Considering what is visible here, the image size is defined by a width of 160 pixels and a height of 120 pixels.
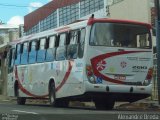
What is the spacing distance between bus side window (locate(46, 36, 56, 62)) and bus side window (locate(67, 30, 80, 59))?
1.57 metres

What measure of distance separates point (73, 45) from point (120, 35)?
6.23ft

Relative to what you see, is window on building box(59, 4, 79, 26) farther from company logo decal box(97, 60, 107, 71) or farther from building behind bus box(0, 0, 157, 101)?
company logo decal box(97, 60, 107, 71)

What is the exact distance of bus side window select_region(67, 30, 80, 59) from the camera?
20.4m

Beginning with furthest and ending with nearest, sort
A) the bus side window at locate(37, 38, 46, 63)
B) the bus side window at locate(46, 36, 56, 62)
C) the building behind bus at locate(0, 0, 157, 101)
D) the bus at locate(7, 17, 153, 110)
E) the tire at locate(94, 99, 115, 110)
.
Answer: the building behind bus at locate(0, 0, 157, 101) → the bus side window at locate(37, 38, 46, 63) → the bus side window at locate(46, 36, 56, 62) → the tire at locate(94, 99, 115, 110) → the bus at locate(7, 17, 153, 110)

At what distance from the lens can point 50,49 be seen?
22.8m

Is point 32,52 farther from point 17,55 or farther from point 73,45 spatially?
point 73,45

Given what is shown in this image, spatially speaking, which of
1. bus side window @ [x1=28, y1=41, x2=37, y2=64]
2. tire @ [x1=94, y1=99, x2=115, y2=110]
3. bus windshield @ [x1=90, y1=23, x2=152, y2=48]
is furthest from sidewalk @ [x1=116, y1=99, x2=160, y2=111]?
bus side window @ [x1=28, y1=41, x2=37, y2=64]

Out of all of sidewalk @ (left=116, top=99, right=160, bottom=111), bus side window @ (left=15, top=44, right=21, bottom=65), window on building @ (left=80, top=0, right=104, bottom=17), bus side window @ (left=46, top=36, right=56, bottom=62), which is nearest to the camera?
sidewalk @ (left=116, top=99, right=160, bottom=111)

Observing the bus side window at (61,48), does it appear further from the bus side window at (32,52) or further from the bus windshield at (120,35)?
the bus side window at (32,52)

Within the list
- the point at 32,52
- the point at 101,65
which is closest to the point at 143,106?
the point at 101,65

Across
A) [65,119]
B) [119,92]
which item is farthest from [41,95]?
[65,119]

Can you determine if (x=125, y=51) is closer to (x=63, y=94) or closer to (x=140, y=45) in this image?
(x=140, y=45)

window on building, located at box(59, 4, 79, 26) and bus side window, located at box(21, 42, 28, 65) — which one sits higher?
window on building, located at box(59, 4, 79, 26)

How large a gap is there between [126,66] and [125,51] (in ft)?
1.82
